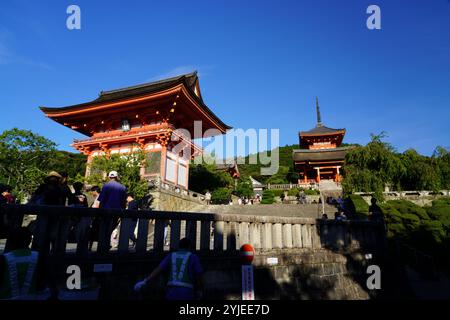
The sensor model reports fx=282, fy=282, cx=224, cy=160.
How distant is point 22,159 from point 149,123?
16.0 metres

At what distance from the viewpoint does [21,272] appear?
8.91 ft

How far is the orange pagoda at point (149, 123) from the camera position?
2019 centimetres

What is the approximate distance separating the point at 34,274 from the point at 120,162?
13754 mm

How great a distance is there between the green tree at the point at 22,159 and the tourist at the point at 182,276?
27.2 m

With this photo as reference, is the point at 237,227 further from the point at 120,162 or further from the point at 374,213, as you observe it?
the point at 120,162

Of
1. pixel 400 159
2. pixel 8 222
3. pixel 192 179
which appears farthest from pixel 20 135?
pixel 400 159

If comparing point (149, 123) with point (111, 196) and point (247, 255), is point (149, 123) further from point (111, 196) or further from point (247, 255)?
point (247, 255)

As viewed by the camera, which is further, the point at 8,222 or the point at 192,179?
the point at 192,179

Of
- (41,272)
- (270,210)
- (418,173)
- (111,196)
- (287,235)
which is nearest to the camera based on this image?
(41,272)

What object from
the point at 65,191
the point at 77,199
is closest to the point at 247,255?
the point at 65,191

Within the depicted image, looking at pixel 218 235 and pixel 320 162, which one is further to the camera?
pixel 320 162

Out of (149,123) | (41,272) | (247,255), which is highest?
(149,123)

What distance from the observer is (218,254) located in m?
5.01
